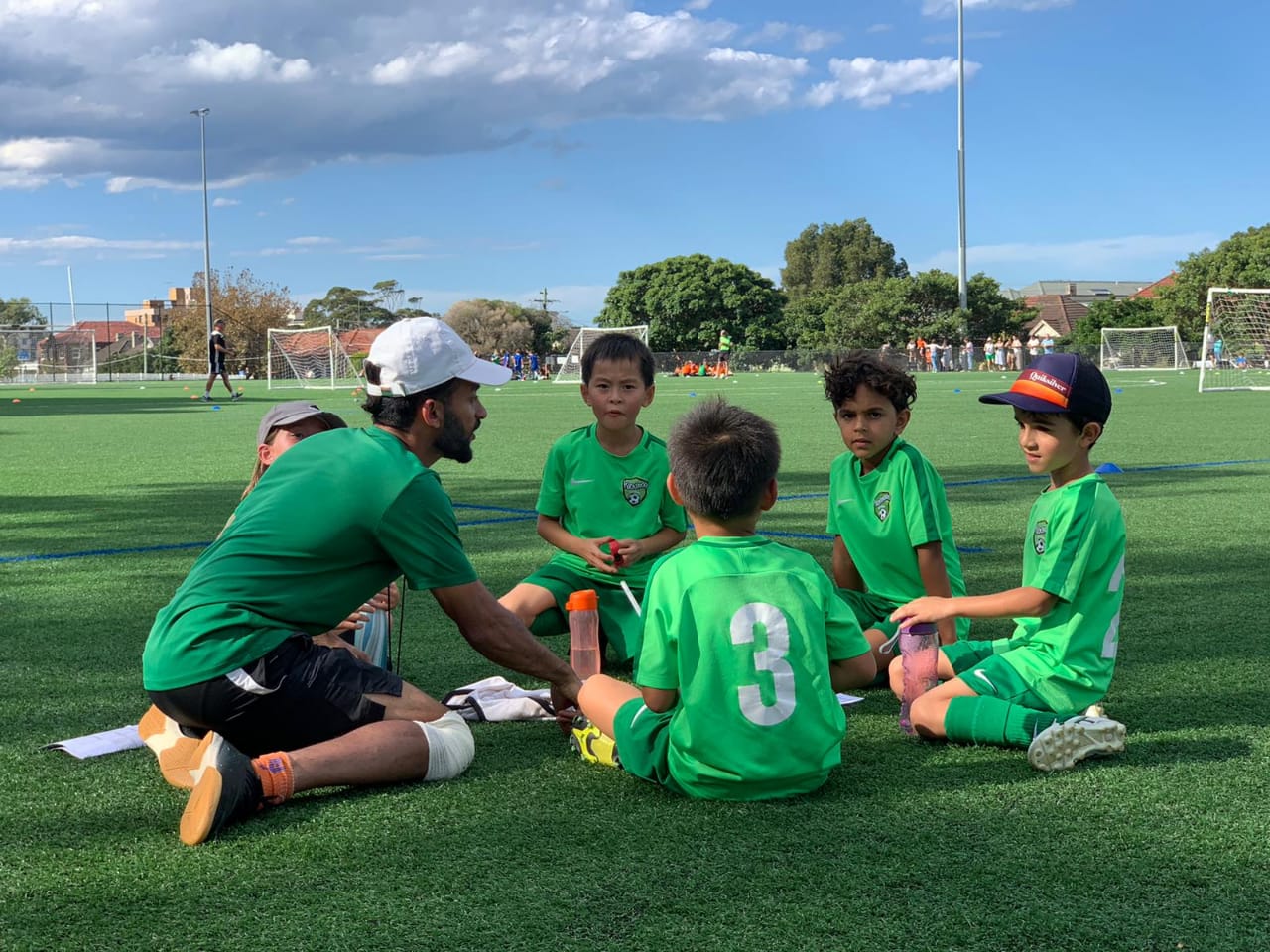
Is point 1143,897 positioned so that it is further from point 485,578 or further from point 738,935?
point 485,578

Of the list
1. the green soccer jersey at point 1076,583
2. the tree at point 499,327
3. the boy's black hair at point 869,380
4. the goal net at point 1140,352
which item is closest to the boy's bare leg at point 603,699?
the green soccer jersey at point 1076,583

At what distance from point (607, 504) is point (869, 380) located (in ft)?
3.88

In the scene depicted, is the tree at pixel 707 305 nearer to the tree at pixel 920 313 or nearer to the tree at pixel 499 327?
the tree at pixel 920 313

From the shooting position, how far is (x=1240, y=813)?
309 cm

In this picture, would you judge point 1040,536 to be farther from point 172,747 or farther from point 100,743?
point 100,743

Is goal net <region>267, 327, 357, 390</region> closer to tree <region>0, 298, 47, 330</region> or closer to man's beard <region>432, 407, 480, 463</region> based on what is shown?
tree <region>0, 298, 47, 330</region>

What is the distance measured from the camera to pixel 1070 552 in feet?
11.8

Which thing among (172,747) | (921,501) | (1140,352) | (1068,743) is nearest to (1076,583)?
(1068,743)

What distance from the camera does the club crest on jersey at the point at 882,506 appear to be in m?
4.66

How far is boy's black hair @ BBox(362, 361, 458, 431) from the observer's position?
3.38m

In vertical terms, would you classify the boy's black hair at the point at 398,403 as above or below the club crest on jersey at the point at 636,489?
above

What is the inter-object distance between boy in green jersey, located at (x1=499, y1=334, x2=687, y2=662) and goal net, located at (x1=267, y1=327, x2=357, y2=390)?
41.3 meters

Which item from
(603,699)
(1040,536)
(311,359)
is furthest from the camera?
(311,359)

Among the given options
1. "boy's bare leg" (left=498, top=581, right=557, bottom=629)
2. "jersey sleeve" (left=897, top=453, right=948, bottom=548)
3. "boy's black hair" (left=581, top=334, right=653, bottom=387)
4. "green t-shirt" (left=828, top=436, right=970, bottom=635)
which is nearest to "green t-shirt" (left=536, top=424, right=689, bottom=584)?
"boy's bare leg" (left=498, top=581, right=557, bottom=629)
